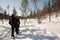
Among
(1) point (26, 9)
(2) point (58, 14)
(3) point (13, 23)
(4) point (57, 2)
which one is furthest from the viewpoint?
(2) point (58, 14)

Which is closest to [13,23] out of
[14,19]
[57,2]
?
[14,19]

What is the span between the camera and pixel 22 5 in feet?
148

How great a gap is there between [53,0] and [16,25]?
120ft

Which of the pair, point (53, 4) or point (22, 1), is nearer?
point (22, 1)

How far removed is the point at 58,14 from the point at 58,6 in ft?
10.6

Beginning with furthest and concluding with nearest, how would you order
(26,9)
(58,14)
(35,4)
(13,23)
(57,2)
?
(58,14)
(57,2)
(26,9)
(35,4)
(13,23)

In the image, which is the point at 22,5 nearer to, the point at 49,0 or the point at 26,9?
the point at 26,9

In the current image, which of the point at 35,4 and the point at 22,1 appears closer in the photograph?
the point at 35,4

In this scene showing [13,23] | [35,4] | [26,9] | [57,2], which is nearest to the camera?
[13,23]

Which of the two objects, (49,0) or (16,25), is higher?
(49,0)

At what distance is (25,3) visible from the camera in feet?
148

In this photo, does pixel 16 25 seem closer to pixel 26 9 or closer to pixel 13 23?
pixel 13 23

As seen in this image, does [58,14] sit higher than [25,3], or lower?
lower

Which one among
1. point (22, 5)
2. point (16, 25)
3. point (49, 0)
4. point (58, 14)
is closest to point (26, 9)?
point (22, 5)
